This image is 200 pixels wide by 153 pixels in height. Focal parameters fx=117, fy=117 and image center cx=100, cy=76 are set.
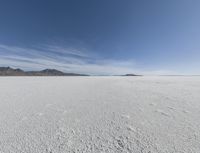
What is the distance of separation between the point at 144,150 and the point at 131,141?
0.68ft

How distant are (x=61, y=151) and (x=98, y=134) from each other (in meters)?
0.59

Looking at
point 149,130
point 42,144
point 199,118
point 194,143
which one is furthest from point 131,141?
point 199,118

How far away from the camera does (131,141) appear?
1597 millimetres

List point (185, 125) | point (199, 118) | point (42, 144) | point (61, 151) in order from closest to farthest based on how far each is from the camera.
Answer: point (61, 151)
point (42, 144)
point (185, 125)
point (199, 118)

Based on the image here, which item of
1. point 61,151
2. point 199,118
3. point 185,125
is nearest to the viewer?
point 61,151

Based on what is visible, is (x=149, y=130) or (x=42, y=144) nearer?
(x=42, y=144)

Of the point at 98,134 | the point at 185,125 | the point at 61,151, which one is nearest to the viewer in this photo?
the point at 61,151

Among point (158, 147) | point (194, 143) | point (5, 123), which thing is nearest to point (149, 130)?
point (158, 147)

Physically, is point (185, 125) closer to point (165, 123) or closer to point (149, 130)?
point (165, 123)

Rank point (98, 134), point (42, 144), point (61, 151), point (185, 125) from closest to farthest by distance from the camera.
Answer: point (61, 151)
point (42, 144)
point (98, 134)
point (185, 125)

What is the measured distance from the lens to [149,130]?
191 cm

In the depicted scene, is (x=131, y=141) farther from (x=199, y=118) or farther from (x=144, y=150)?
(x=199, y=118)

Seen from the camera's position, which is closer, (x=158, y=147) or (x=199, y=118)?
(x=158, y=147)

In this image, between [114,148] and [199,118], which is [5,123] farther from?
[199,118]
